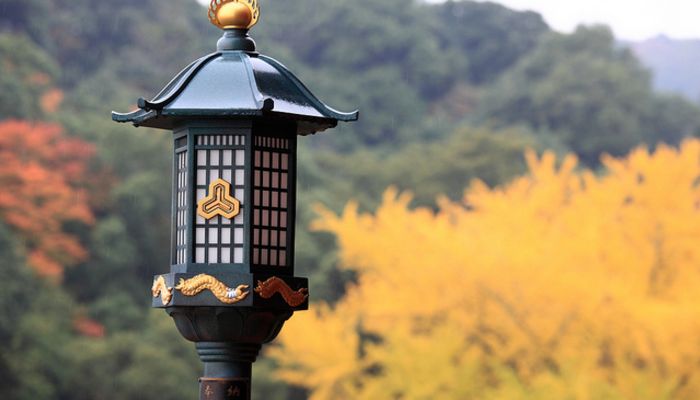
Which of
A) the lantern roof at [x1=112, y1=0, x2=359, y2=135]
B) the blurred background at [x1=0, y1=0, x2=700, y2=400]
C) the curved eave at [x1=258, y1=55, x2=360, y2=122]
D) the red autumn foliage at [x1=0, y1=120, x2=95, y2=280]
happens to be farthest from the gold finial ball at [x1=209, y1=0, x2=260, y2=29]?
the red autumn foliage at [x1=0, y1=120, x2=95, y2=280]

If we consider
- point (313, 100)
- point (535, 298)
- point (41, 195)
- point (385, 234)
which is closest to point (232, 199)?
point (313, 100)

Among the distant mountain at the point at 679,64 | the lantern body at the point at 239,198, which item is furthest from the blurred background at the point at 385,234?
the distant mountain at the point at 679,64

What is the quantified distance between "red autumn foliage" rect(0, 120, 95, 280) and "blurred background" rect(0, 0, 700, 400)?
2.0 inches

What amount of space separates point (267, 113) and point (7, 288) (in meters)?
18.8

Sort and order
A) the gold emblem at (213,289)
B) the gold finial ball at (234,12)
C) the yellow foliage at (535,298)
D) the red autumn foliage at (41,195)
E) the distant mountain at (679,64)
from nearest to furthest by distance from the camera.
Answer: the gold emblem at (213,289)
the gold finial ball at (234,12)
the yellow foliage at (535,298)
the red autumn foliage at (41,195)
the distant mountain at (679,64)

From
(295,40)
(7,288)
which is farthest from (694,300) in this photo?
(295,40)

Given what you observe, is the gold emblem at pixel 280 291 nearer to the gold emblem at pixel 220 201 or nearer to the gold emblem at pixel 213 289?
the gold emblem at pixel 213 289

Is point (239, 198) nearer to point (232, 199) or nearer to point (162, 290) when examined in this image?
point (232, 199)

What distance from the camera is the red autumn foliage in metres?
25.6

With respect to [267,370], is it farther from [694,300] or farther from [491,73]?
[491,73]

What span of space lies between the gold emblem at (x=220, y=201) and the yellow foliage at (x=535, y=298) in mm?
13477

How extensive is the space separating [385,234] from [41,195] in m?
7.42

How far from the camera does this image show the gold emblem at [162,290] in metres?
4.32

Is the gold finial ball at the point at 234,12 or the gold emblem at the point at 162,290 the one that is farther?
the gold finial ball at the point at 234,12
